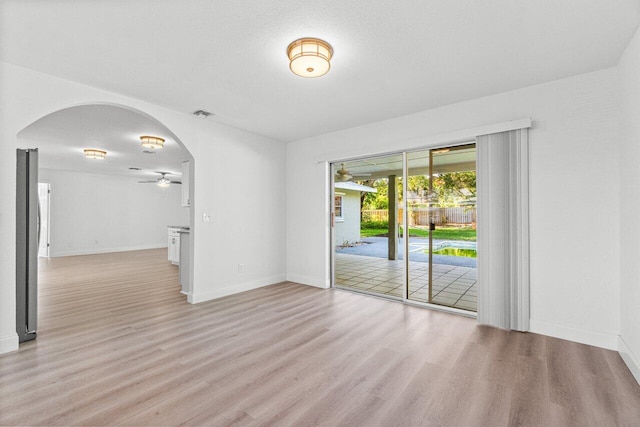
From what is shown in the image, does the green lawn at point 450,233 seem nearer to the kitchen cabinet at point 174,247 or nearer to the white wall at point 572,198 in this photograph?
the white wall at point 572,198

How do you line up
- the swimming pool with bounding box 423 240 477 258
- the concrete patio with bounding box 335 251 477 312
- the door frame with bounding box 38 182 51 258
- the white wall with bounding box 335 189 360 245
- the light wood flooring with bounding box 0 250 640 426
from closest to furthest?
the light wood flooring with bounding box 0 250 640 426, the swimming pool with bounding box 423 240 477 258, the concrete patio with bounding box 335 251 477 312, the door frame with bounding box 38 182 51 258, the white wall with bounding box 335 189 360 245

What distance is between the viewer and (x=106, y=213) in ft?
31.8

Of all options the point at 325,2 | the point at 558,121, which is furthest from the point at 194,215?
the point at 558,121

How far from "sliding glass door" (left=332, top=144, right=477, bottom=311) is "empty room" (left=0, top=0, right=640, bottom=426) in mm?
49

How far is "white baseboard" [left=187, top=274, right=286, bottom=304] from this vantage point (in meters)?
4.06

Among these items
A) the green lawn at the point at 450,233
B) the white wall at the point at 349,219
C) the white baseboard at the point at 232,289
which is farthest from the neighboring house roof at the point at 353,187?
the green lawn at the point at 450,233

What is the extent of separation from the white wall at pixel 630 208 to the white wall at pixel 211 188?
436cm

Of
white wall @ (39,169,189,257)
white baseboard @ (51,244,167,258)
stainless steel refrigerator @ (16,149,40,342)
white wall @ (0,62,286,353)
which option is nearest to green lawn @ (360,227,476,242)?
white wall @ (0,62,286,353)

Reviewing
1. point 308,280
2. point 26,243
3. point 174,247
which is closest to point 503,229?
point 308,280

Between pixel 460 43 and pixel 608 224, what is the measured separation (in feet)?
7.07

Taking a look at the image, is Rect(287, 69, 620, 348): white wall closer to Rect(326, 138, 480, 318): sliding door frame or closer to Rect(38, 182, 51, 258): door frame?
Rect(326, 138, 480, 318): sliding door frame

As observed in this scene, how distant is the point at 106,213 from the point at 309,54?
1028cm

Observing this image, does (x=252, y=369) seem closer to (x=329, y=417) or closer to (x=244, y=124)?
(x=329, y=417)

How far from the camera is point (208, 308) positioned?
12.5 ft
